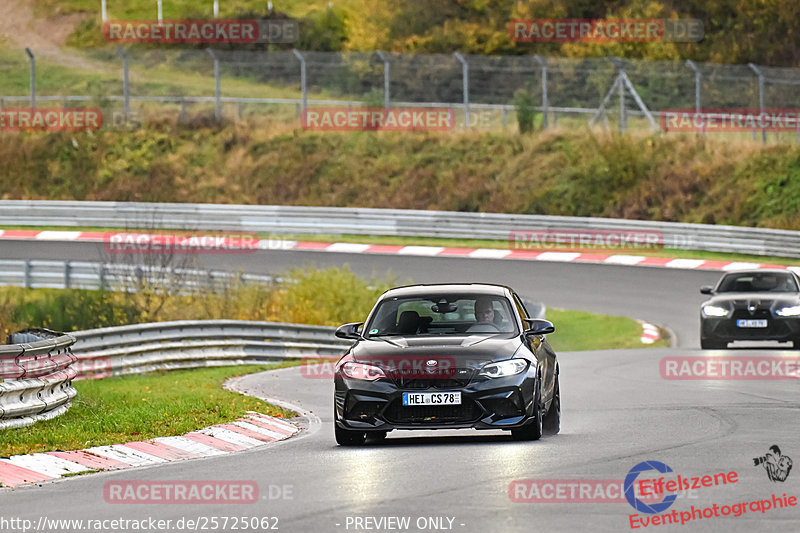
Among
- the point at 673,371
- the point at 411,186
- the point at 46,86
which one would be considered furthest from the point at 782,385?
the point at 46,86

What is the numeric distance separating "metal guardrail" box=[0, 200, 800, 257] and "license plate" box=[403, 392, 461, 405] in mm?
27549

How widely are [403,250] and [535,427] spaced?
27.0 meters

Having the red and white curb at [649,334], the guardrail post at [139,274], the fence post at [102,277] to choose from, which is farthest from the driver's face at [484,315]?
the fence post at [102,277]

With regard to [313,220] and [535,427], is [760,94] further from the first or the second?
[535,427]

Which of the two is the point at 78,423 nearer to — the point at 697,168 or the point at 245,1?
the point at 697,168

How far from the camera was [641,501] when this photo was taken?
9.36m

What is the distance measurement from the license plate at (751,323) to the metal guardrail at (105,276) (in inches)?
374

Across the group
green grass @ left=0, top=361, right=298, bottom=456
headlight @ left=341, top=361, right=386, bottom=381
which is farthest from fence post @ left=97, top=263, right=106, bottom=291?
headlight @ left=341, top=361, right=386, bottom=381

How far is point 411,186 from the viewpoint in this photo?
48406mm

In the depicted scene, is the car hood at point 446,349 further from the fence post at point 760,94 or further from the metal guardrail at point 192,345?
the fence post at point 760,94

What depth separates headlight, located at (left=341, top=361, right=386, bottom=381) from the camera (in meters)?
12.5

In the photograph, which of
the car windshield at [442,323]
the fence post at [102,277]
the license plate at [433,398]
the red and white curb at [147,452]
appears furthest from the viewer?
the fence post at [102,277]

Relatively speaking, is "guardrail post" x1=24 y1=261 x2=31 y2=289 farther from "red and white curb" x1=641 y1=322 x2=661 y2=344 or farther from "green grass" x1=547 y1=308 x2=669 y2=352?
"red and white curb" x1=641 y1=322 x2=661 y2=344

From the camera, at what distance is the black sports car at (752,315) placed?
2361cm
